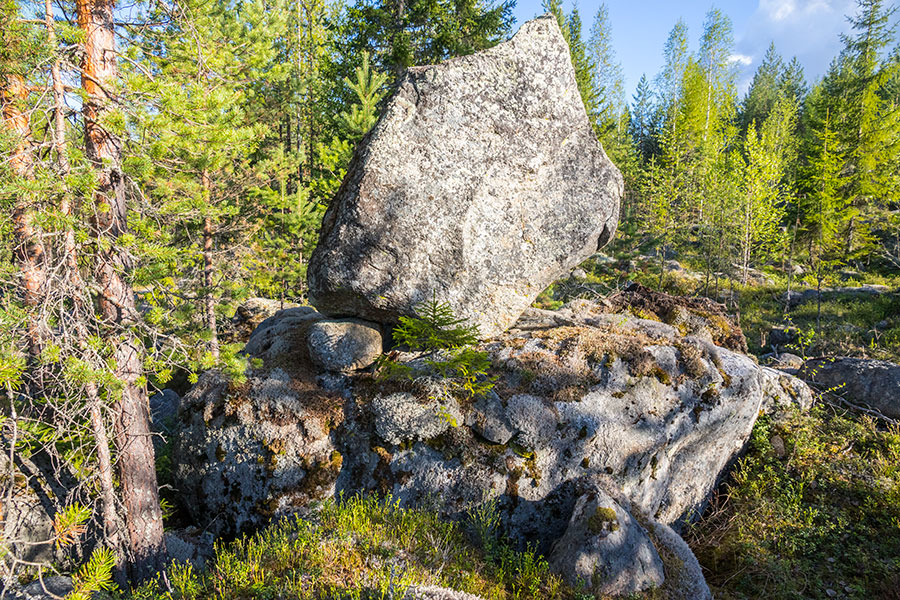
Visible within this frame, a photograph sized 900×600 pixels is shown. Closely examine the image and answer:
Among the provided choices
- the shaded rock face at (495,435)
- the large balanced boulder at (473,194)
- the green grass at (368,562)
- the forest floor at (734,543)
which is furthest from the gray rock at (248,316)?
the forest floor at (734,543)

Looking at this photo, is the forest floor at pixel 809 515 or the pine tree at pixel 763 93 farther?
the pine tree at pixel 763 93

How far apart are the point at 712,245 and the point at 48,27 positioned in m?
24.5

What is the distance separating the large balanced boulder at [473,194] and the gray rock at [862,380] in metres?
6.14

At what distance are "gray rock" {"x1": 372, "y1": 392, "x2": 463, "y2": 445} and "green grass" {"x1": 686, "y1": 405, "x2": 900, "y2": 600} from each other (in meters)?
4.09

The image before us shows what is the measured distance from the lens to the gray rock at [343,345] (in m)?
6.58

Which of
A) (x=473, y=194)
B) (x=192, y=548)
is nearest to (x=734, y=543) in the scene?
(x=473, y=194)

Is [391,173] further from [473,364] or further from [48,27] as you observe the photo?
[48,27]

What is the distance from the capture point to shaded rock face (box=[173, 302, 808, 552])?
567 centimetres

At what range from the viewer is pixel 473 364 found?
20.3 ft

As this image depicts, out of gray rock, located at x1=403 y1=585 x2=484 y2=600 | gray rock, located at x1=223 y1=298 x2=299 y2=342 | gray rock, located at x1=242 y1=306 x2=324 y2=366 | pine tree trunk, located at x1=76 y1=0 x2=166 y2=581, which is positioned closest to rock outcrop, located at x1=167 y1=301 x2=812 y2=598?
gray rock, located at x1=242 y1=306 x2=324 y2=366

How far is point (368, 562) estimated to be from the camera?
4.56m

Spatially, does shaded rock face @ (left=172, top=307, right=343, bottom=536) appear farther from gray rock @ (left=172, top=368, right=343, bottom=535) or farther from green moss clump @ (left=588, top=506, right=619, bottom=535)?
green moss clump @ (left=588, top=506, right=619, bottom=535)

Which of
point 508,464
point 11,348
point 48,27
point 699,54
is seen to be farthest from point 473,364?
point 699,54

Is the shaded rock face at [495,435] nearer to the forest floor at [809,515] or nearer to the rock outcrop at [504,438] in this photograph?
the rock outcrop at [504,438]
